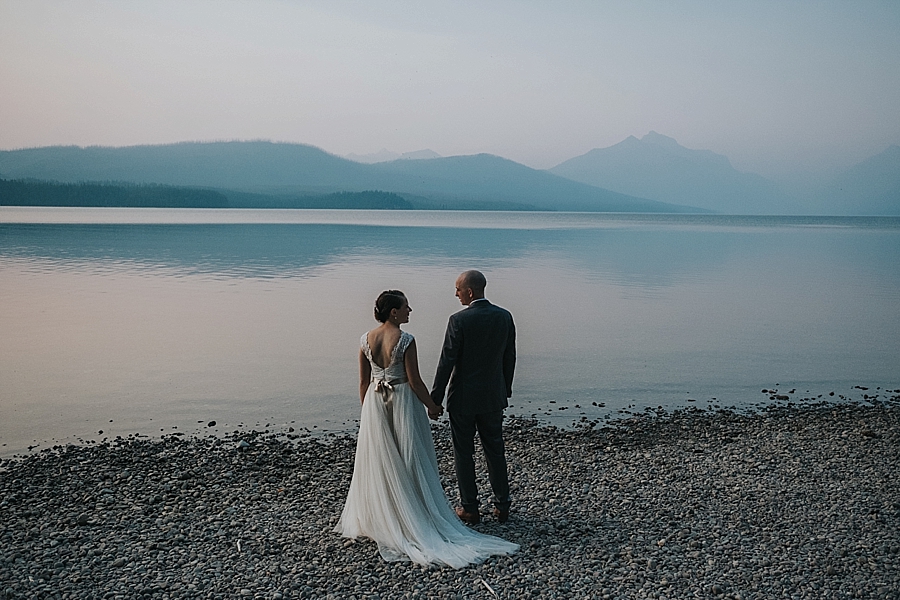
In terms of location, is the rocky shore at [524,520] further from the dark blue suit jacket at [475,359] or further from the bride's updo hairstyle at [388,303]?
the bride's updo hairstyle at [388,303]

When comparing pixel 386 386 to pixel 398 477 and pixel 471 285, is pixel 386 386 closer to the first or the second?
pixel 398 477

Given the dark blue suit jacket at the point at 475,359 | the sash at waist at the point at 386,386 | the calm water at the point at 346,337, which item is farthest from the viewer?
the calm water at the point at 346,337

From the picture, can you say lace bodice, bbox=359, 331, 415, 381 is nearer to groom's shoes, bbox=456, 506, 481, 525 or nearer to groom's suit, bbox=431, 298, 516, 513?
groom's suit, bbox=431, 298, 516, 513

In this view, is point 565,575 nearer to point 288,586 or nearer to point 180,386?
point 288,586

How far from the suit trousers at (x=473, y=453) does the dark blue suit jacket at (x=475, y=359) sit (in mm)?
129

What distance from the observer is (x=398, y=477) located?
269 inches

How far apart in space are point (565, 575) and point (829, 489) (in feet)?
12.9

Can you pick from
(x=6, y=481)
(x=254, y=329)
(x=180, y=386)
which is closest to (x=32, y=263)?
(x=254, y=329)

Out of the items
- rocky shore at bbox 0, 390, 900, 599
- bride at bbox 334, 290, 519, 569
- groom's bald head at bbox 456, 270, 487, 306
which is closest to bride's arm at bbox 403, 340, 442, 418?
bride at bbox 334, 290, 519, 569

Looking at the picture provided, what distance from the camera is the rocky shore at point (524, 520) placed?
20.1 ft

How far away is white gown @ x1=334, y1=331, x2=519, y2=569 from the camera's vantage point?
6.74m

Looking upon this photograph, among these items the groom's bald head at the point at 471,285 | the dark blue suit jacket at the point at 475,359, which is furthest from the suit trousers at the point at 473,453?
the groom's bald head at the point at 471,285

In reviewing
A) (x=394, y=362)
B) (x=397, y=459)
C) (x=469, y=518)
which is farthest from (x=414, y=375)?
(x=469, y=518)

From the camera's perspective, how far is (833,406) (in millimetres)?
13461
